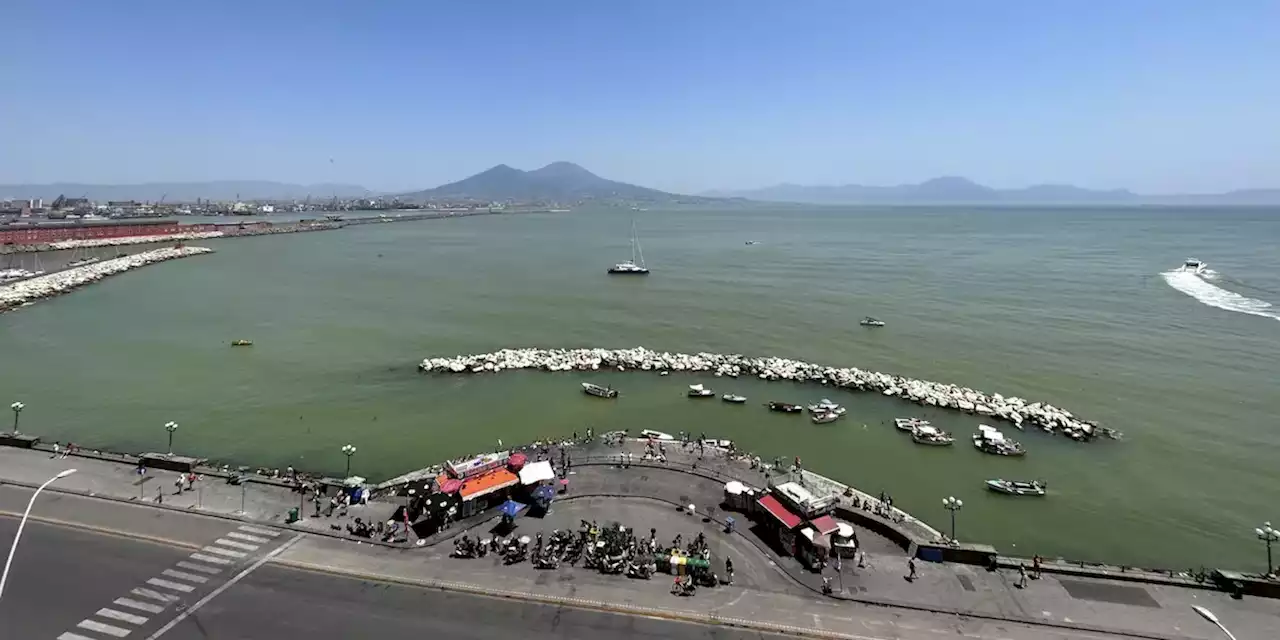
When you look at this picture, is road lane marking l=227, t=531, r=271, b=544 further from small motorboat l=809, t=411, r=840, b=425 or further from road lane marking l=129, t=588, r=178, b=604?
small motorboat l=809, t=411, r=840, b=425

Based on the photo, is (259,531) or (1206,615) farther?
(259,531)

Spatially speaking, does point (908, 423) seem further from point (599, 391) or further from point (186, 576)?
point (186, 576)

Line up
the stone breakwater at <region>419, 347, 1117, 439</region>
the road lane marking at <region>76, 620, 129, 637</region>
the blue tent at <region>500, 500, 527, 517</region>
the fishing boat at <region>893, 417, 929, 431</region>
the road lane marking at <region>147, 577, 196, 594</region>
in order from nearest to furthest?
1. the road lane marking at <region>76, 620, 129, 637</region>
2. the road lane marking at <region>147, 577, 196, 594</region>
3. the blue tent at <region>500, 500, 527, 517</region>
4. the fishing boat at <region>893, 417, 929, 431</region>
5. the stone breakwater at <region>419, 347, 1117, 439</region>

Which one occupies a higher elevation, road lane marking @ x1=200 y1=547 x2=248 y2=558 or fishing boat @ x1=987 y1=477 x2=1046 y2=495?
road lane marking @ x1=200 y1=547 x2=248 y2=558

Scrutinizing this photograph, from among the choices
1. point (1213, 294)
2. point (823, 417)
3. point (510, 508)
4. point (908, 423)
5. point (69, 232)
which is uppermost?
point (69, 232)

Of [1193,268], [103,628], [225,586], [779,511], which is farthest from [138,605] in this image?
[1193,268]

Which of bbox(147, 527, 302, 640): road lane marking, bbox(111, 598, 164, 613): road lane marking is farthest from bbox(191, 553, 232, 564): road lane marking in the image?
bbox(111, 598, 164, 613): road lane marking
